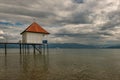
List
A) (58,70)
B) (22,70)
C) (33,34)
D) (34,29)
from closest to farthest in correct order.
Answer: (22,70) < (58,70) < (33,34) < (34,29)

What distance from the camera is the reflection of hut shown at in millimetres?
→ 37969

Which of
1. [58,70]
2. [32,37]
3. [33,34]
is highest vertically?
[33,34]

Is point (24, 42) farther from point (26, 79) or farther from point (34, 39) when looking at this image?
point (26, 79)

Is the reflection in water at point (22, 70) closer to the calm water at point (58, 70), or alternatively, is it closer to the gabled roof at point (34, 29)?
the calm water at point (58, 70)

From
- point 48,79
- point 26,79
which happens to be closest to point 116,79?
point 48,79

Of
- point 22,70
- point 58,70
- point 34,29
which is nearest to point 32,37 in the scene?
point 34,29

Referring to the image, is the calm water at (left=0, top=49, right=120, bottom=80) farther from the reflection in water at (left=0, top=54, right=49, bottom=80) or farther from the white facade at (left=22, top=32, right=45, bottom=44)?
the white facade at (left=22, top=32, right=45, bottom=44)

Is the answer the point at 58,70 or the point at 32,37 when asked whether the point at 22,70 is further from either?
the point at 32,37

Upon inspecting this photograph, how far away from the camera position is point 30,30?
3825cm

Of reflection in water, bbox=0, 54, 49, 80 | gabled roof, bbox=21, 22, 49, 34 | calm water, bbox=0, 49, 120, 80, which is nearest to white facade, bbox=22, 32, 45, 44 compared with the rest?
gabled roof, bbox=21, 22, 49, 34

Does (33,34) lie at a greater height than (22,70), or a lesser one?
greater

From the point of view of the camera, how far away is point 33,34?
126 feet

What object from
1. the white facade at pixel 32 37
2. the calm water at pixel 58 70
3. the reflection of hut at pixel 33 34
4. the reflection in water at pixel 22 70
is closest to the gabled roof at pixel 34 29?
the reflection of hut at pixel 33 34

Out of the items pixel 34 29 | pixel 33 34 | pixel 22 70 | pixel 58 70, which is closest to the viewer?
pixel 22 70
